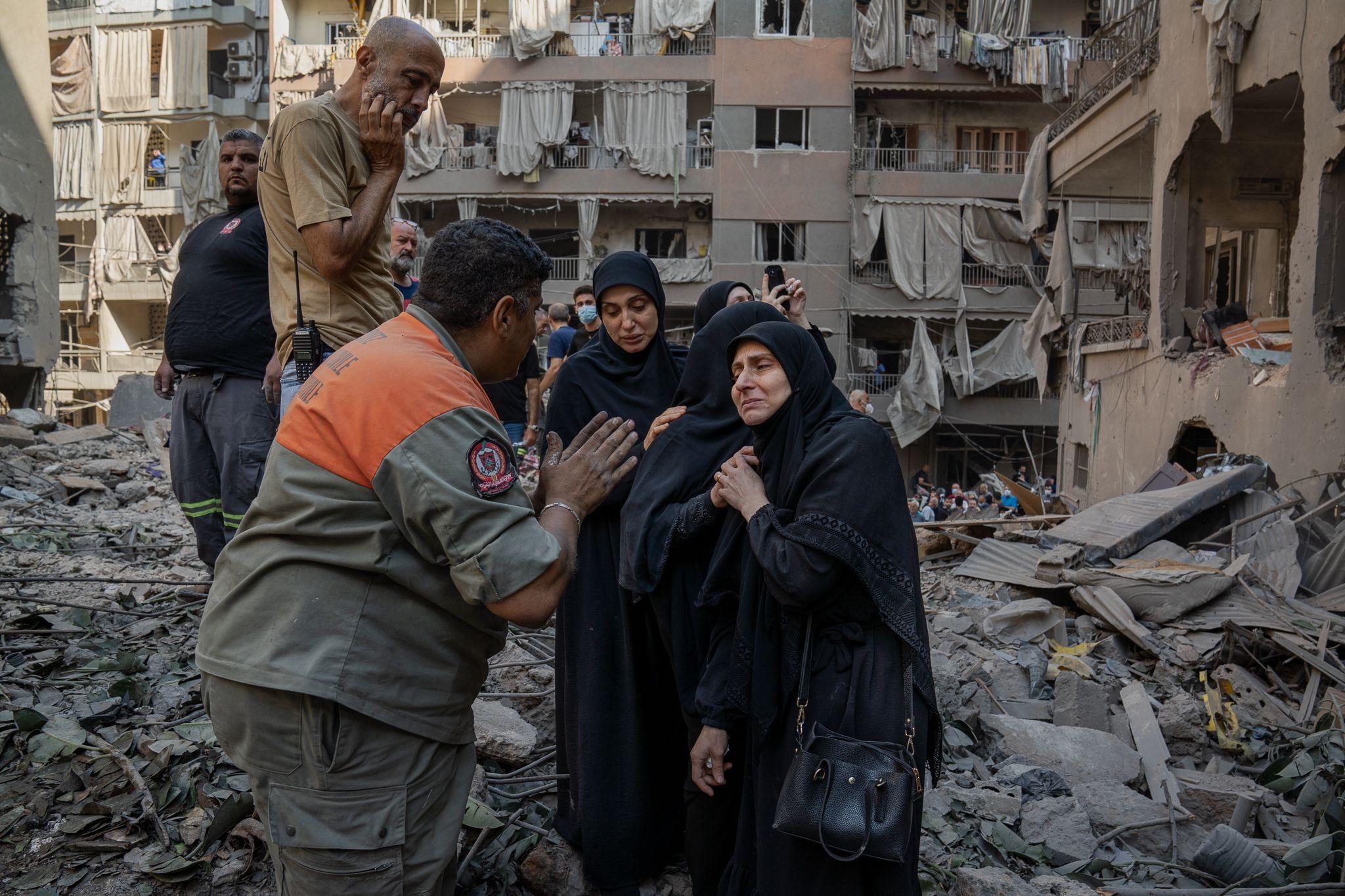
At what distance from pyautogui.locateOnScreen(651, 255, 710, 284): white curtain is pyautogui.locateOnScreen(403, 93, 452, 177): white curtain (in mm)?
5981

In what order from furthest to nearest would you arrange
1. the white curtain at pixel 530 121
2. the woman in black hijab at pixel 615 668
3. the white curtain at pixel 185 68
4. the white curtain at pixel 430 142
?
the white curtain at pixel 185 68 < the white curtain at pixel 430 142 < the white curtain at pixel 530 121 < the woman in black hijab at pixel 615 668

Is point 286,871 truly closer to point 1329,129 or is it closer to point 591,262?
point 1329,129

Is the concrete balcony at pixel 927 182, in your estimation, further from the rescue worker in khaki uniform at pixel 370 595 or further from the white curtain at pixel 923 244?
the rescue worker in khaki uniform at pixel 370 595

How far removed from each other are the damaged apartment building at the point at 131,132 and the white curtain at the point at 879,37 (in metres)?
17.2

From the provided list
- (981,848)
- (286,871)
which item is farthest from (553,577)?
(981,848)

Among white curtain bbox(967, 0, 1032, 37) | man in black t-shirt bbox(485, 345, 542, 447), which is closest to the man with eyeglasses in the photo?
man in black t-shirt bbox(485, 345, 542, 447)

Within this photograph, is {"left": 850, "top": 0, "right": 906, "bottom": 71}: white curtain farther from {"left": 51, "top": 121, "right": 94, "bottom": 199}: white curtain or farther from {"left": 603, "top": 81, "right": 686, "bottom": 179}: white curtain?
{"left": 51, "top": 121, "right": 94, "bottom": 199}: white curtain

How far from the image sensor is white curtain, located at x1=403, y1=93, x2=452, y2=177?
77.2 feet

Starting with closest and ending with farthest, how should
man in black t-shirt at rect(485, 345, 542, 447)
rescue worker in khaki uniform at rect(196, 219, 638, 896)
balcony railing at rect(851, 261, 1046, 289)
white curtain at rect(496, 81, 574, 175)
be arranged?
rescue worker in khaki uniform at rect(196, 219, 638, 896) → man in black t-shirt at rect(485, 345, 542, 447) → white curtain at rect(496, 81, 574, 175) → balcony railing at rect(851, 261, 1046, 289)

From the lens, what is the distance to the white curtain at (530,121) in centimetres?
2342

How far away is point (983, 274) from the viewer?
24188 mm

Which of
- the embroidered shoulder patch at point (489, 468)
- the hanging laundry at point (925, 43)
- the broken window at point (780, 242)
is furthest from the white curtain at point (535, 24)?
the embroidered shoulder patch at point (489, 468)

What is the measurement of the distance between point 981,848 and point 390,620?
2418 millimetres

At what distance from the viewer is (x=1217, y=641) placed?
530cm
